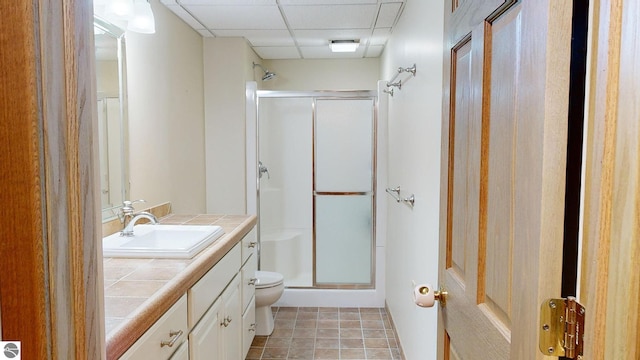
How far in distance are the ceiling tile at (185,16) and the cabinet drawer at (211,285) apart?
5.34 ft

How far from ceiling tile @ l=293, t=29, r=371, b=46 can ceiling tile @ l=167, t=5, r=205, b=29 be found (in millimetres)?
747

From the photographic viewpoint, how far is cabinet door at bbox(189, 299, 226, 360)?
4.96 feet

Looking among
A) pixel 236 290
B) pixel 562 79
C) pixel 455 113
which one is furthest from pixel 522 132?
pixel 236 290

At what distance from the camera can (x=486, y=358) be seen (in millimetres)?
837

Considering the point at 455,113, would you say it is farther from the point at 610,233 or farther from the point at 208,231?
the point at 208,231

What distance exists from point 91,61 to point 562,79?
0.67 metres

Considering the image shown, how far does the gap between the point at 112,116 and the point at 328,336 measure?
6.78ft

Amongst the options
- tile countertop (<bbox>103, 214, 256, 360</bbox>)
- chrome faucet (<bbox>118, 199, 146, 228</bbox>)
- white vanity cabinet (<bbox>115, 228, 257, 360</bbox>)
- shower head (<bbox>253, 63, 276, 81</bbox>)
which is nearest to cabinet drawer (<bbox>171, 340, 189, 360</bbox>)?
white vanity cabinet (<bbox>115, 228, 257, 360</bbox>)

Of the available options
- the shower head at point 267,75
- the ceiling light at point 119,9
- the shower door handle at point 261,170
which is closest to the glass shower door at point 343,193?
the shower door handle at point 261,170

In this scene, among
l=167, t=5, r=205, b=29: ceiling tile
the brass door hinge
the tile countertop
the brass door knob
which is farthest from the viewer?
l=167, t=5, r=205, b=29: ceiling tile

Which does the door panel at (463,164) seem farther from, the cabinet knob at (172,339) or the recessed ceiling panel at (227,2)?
the recessed ceiling panel at (227,2)

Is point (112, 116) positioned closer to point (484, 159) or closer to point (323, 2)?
Result: point (323, 2)

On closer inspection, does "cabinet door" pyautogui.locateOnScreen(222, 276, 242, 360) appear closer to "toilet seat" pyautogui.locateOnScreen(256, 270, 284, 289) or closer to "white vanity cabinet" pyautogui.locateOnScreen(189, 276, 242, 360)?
"white vanity cabinet" pyautogui.locateOnScreen(189, 276, 242, 360)

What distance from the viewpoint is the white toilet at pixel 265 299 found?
2925 mm
